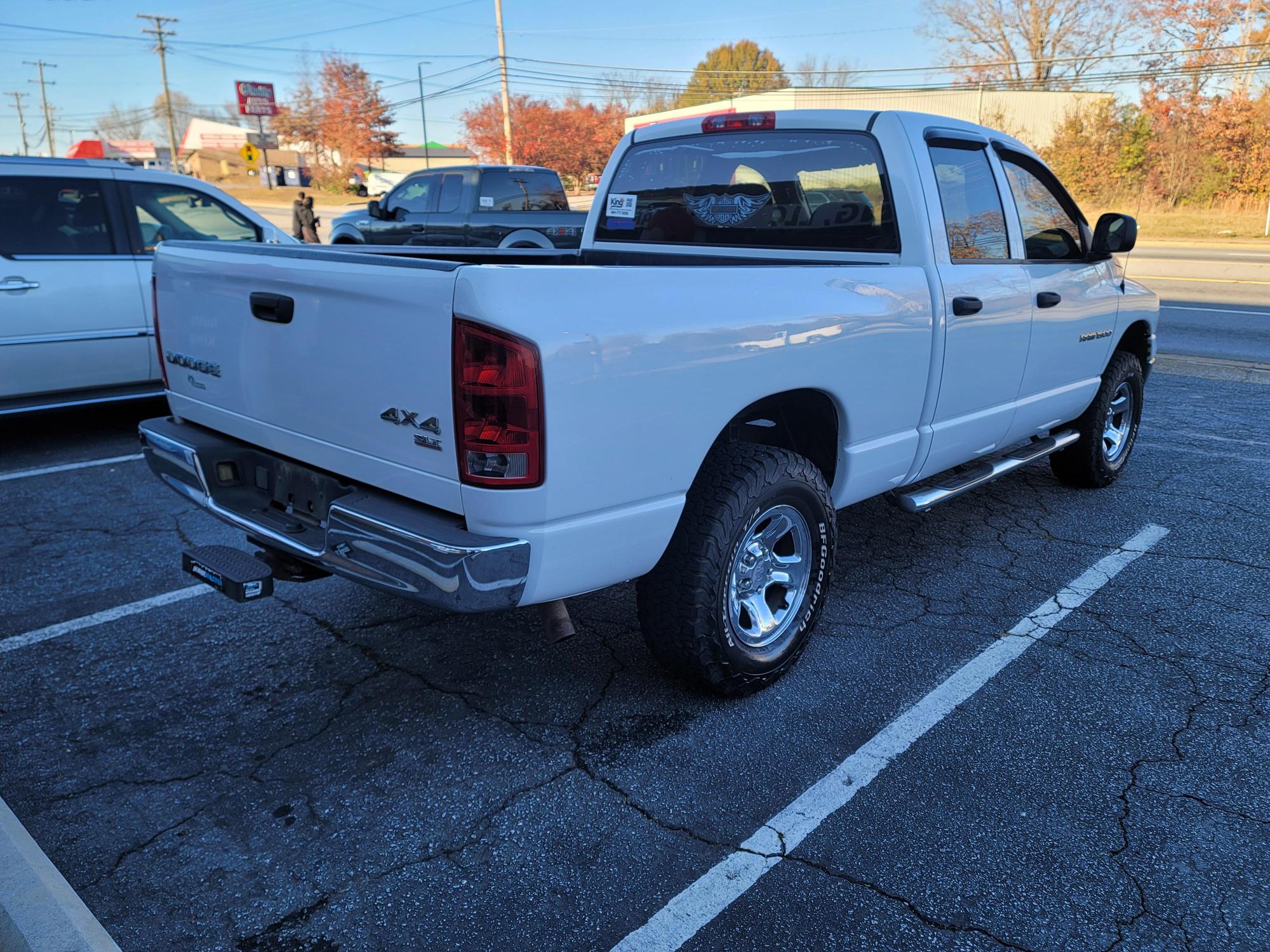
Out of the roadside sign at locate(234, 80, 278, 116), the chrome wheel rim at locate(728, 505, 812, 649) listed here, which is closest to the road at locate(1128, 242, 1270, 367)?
the chrome wheel rim at locate(728, 505, 812, 649)

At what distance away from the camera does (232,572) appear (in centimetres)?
293

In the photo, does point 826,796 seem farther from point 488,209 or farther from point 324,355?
point 488,209

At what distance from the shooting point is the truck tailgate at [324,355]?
8.19 feet

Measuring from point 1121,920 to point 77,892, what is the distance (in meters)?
2.65

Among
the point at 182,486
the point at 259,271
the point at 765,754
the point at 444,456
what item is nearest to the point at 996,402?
the point at 765,754

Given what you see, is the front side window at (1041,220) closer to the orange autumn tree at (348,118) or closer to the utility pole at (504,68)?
the utility pole at (504,68)

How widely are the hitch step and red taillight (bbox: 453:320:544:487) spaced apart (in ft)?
2.91

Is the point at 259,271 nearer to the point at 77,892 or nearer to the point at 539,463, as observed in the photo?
the point at 539,463

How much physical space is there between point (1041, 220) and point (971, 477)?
141 cm

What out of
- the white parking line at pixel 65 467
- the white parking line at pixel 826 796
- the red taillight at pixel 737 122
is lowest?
the white parking line at pixel 826 796

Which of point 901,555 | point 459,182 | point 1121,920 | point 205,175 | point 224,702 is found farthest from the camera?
point 205,175

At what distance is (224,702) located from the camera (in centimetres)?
329

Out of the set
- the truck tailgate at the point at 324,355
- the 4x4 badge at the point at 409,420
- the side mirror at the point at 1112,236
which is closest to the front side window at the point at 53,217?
the truck tailgate at the point at 324,355

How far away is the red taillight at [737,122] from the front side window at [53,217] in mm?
4513
